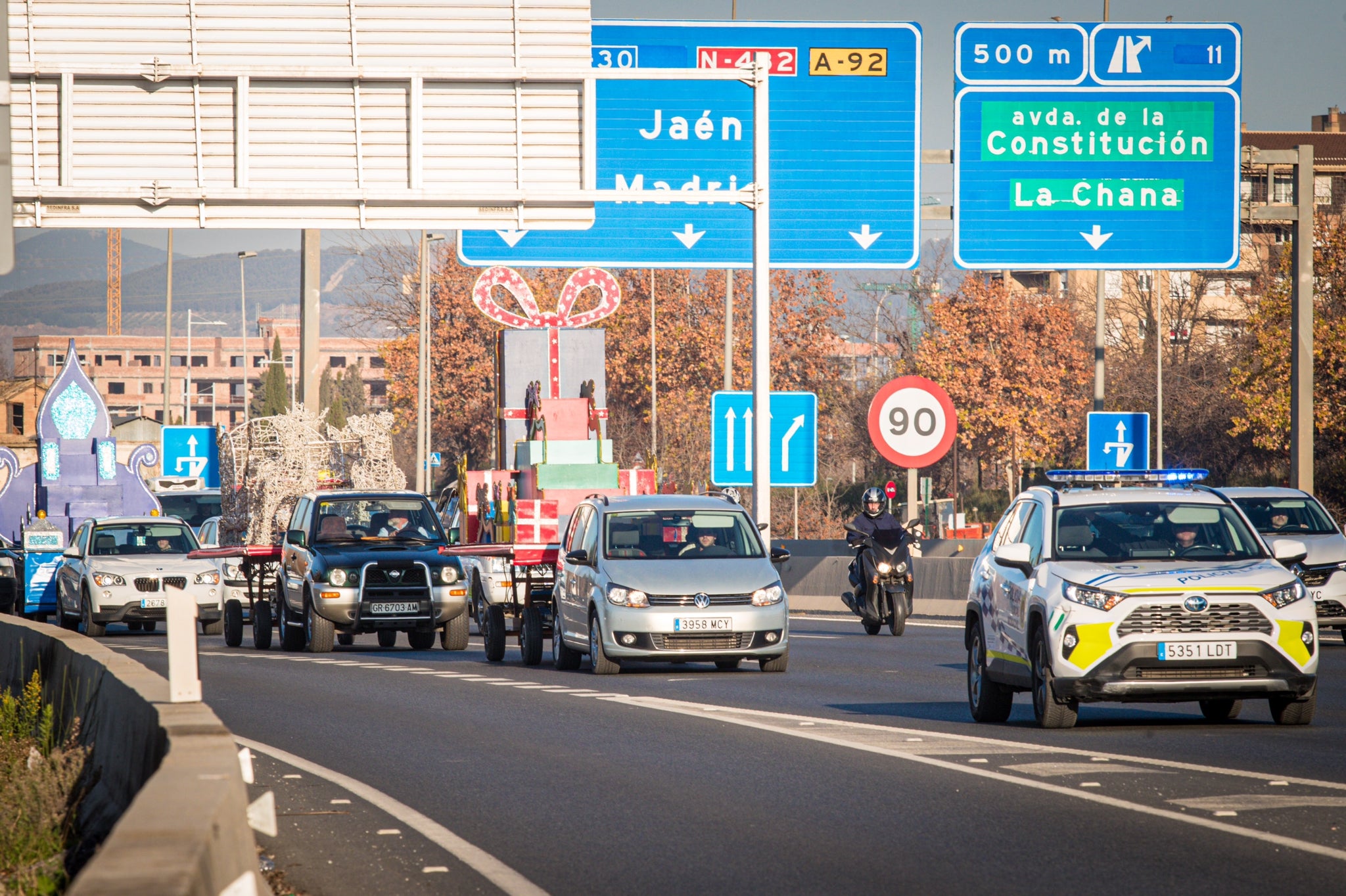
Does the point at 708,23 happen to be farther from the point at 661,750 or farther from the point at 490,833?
the point at 490,833

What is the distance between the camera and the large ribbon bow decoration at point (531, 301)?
1719 inches

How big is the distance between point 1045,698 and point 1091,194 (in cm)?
1393

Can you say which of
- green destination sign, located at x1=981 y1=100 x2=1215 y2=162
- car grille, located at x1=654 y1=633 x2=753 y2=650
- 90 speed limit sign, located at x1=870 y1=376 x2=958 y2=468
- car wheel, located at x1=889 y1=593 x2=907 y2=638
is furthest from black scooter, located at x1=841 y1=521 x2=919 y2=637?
car grille, located at x1=654 y1=633 x2=753 y2=650

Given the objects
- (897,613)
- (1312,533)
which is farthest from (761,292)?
(1312,533)

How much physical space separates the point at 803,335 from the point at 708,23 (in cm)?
5502

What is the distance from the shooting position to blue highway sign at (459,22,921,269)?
997 inches

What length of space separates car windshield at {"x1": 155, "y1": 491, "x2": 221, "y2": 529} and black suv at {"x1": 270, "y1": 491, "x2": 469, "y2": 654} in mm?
16950

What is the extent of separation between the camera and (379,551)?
23984mm

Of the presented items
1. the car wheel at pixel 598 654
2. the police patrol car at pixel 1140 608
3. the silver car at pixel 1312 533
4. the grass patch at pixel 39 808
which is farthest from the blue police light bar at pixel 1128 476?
the grass patch at pixel 39 808

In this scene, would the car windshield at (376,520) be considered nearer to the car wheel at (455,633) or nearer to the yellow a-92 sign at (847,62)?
the car wheel at (455,633)

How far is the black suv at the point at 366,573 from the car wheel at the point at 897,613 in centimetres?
521

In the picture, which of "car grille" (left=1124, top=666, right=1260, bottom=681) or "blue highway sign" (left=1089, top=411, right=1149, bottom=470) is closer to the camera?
"car grille" (left=1124, top=666, right=1260, bottom=681)

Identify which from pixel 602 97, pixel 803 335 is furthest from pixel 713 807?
pixel 803 335

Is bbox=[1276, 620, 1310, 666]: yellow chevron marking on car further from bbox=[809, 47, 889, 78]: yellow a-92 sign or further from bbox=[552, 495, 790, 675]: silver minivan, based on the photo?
bbox=[809, 47, 889, 78]: yellow a-92 sign
